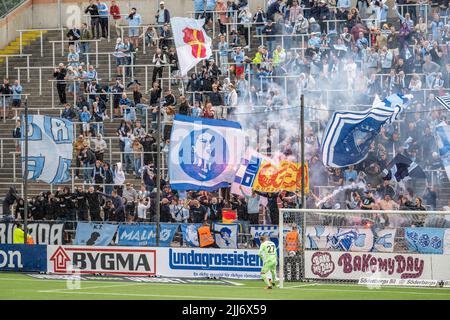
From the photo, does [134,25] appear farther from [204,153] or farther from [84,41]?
[204,153]

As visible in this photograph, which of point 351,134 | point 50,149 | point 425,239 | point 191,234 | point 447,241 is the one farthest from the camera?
point 50,149

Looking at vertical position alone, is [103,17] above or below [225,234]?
above

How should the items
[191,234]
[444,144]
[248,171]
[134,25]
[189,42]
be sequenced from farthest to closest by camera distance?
[134,25], [189,42], [191,234], [248,171], [444,144]

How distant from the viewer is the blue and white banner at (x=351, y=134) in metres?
39.6

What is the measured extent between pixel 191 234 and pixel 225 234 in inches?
45.7

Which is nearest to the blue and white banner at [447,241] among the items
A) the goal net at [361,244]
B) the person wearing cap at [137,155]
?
the goal net at [361,244]

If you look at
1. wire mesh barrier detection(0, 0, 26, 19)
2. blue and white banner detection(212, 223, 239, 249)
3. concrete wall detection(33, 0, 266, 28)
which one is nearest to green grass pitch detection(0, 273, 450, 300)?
blue and white banner detection(212, 223, 239, 249)

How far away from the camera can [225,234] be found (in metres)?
41.5

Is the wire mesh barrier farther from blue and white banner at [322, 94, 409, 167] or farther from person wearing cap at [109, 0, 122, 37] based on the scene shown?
blue and white banner at [322, 94, 409, 167]

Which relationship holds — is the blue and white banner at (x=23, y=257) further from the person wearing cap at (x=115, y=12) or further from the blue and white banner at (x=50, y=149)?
the person wearing cap at (x=115, y=12)

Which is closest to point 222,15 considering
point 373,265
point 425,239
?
point 373,265

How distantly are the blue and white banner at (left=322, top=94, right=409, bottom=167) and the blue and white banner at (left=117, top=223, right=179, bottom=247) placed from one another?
5906 millimetres

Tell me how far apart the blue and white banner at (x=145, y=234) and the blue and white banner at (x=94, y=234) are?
42 centimetres

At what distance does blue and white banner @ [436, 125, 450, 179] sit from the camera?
128 ft
